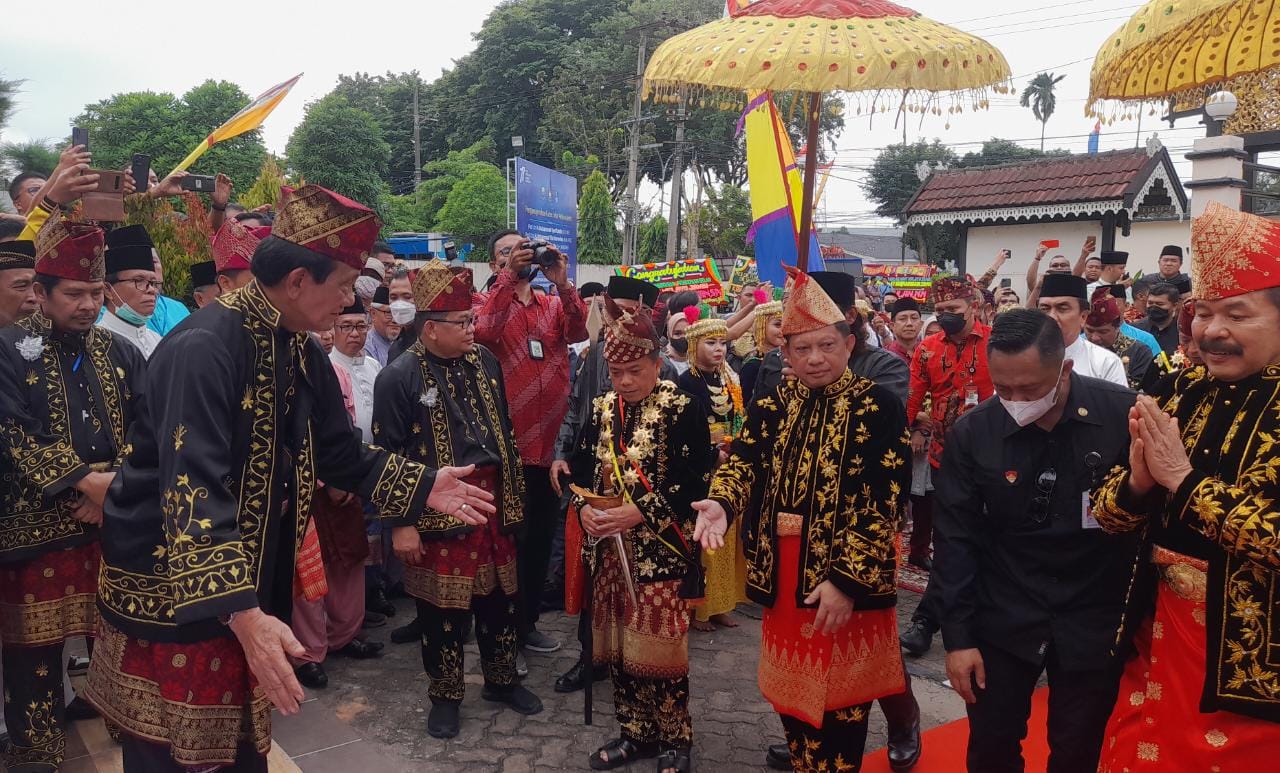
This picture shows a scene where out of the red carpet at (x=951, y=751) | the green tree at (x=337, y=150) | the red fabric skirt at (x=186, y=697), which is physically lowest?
the red carpet at (x=951, y=751)

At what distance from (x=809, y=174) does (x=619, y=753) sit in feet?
9.91

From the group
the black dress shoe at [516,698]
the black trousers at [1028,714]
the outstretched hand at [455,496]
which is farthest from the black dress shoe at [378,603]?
the black trousers at [1028,714]

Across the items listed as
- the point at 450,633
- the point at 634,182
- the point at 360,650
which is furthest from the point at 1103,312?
the point at 634,182

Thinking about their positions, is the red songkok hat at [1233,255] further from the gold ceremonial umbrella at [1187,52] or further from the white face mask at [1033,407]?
the gold ceremonial umbrella at [1187,52]

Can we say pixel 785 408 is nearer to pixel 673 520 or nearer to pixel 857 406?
pixel 857 406

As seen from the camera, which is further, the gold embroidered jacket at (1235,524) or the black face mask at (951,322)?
the black face mask at (951,322)

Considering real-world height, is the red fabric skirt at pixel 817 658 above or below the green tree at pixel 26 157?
below

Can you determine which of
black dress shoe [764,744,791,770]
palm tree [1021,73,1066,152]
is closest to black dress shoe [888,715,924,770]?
black dress shoe [764,744,791,770]

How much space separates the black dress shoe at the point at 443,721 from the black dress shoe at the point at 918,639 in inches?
108

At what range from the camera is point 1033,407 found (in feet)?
9.88

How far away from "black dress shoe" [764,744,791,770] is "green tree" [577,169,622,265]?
28.6 metres

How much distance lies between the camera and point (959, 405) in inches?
244

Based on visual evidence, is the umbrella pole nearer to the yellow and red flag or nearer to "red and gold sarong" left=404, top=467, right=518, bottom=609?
"red and gold sarong" left=404, top=467, right=518, bottom=609

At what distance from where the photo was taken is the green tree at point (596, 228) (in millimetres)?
31984
